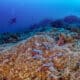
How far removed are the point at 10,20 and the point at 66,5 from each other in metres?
3.44

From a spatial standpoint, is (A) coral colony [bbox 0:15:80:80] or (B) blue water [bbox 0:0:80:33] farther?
(B) blue water [bbox 0:0:80:33]

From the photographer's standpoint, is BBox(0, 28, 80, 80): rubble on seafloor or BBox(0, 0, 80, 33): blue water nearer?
BBox(0, 28, 80, 80): rubble on seafloor

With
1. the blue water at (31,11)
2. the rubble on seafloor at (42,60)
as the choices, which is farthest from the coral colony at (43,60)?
the blue water at (31,11)

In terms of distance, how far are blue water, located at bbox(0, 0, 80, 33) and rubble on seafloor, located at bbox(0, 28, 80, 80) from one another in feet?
18.3

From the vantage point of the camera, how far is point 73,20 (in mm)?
10000

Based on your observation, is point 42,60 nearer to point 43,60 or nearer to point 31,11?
point 43,60

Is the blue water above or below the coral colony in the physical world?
above

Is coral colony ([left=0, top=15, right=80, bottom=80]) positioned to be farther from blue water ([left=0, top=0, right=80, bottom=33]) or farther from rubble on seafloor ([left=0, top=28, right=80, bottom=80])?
blue water ([left=0, top=0, right=80, bottom=33])

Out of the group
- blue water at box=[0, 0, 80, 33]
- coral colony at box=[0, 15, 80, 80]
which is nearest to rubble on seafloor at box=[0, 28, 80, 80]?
coral colony at box=[0, 15, 80, 80]

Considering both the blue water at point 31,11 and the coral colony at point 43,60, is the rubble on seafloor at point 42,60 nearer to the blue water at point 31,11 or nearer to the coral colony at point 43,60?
the coral colony at point 43,60

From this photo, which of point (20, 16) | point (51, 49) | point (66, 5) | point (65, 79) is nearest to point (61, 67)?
point (65, 79)

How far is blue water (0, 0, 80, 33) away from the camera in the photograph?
31.5ft

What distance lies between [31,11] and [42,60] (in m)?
7.09

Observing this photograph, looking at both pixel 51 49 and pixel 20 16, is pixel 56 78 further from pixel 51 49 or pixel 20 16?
pixel 20 16
